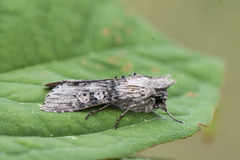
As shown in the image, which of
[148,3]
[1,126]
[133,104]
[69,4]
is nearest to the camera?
→ [1,126]

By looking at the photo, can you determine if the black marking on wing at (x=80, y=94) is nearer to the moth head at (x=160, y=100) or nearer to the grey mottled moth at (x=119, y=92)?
the grey mottled moth at (x=119, y=92)

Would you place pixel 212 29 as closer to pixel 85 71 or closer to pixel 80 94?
pixel 85 71

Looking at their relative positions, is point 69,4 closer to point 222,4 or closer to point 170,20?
point 170,20

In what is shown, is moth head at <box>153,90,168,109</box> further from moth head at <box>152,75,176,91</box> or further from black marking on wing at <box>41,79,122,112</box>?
black marking on wing at <box>41,79,122,112</box>

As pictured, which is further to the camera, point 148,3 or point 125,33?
point 148,3

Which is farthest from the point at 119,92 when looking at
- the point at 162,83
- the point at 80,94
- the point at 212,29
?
the point at 212,29

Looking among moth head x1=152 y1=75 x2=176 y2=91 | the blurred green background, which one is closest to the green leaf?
moth head x1=152 y1=75 x2=176 y2=91

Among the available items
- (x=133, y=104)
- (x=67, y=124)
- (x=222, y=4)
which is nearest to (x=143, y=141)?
(x=67, y=124)
